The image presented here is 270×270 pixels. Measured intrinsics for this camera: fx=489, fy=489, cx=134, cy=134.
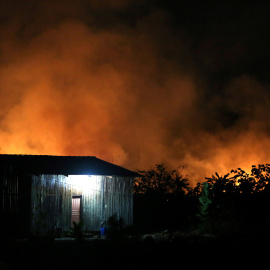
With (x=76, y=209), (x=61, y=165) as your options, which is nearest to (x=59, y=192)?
(x=61, y=165)

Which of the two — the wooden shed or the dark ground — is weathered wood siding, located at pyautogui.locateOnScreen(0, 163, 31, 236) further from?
the dark ground

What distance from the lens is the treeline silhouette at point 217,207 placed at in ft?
69.3

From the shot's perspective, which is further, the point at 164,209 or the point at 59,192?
the point at 164,209

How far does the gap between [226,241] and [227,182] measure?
29.5 ft

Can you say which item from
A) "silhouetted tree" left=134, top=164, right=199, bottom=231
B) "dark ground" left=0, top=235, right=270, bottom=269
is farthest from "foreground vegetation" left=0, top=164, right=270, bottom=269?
Answer: "silhouetted tree" left=134, top=164, right=199, bottom=231

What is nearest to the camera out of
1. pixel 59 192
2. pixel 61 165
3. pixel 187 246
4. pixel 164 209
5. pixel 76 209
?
pixel 187 246

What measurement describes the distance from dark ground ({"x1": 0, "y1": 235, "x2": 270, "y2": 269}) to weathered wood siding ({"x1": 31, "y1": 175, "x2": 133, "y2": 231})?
10.5 metres

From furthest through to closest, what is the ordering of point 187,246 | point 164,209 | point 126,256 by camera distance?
point 164,209 → point 187,246 → point 126,256

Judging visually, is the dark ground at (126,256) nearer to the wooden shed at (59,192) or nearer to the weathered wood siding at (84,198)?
the wooden shed at (59,192)

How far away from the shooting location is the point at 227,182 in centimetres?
2480

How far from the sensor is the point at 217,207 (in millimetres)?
22938

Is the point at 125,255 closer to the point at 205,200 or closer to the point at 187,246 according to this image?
the point at 187,246

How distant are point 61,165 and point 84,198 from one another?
7.22 ft

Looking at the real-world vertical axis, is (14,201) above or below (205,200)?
below
